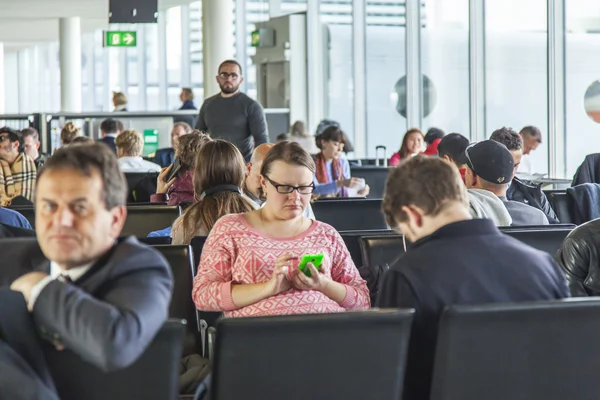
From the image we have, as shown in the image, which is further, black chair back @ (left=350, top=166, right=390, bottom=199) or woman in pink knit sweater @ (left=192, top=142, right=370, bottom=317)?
black chair back @ (left=350, top=166, right=390, bottom=199)

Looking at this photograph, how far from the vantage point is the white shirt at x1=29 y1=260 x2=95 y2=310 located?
190cm

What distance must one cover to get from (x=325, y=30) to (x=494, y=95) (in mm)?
4975

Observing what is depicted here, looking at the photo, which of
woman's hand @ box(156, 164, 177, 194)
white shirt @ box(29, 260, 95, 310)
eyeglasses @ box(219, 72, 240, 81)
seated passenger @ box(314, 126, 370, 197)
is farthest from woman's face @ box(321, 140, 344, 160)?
white shirt @ box(29, 260, 95, 310)

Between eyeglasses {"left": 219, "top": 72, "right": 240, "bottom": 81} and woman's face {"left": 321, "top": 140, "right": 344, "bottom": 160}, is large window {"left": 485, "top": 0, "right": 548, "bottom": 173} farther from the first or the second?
eyeglasses {"left": 219, "top": 72, "right": 240, "bottom": 81}

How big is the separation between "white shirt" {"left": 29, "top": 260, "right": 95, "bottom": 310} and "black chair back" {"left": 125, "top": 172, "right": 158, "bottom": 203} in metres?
6.04

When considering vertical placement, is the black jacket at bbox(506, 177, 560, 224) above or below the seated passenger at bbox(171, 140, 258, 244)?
below

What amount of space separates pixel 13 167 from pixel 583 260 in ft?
19.2

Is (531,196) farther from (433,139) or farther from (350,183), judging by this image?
(433,139)

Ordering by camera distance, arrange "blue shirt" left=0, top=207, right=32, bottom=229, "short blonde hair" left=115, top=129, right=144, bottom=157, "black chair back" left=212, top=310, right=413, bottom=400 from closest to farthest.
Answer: "black chair back" left=212, top=310, right=413, bottom=400, "blue shirt" left=0, top=207, right=32, bottom=229, "short blonde hair" left=115, top=129, right=144, bottom=157

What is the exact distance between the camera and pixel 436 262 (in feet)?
7.71

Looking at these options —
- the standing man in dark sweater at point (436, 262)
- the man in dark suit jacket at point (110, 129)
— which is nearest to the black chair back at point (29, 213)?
the standing man in dark sweater at point (436, 262)

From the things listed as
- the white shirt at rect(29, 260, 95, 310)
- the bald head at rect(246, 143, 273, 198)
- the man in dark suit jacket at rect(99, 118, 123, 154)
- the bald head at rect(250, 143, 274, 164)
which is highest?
the man in dark suit jacket at rect(99, 118, 123, 154)

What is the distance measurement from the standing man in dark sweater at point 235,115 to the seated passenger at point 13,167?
4.93 feet

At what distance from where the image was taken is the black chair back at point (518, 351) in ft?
7.17
